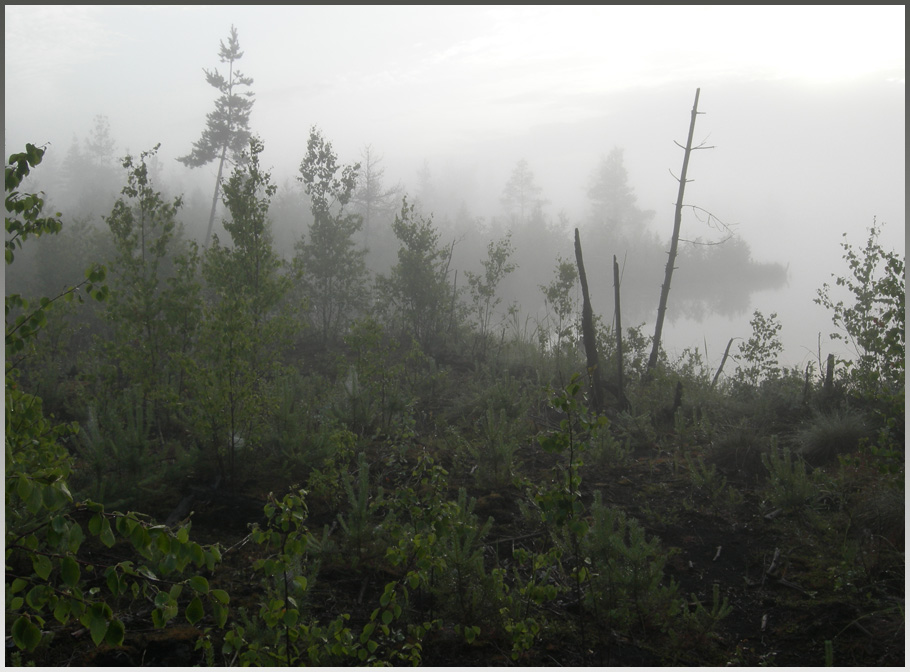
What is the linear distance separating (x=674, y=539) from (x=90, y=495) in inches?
175

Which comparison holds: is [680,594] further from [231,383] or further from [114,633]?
[231,383]

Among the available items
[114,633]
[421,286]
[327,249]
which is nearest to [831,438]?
[114,633]

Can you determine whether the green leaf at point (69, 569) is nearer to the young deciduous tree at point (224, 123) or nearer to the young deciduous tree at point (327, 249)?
the young deciduous tree at point (327, 249)

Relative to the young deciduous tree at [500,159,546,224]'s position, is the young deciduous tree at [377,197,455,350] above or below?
below

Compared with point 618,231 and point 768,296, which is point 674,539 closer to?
point 768,296

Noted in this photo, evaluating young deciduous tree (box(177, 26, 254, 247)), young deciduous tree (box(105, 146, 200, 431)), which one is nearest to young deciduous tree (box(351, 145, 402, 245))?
young deciduous tree (box(177, 26, 254, 247))

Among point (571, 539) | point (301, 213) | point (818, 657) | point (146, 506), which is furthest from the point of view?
point (301, 213)

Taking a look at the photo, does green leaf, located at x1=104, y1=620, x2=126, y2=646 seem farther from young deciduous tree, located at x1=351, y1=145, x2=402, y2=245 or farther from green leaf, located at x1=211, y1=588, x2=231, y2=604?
young deciduous tree, located at x1=351, y1=145, x2=402, y2=245

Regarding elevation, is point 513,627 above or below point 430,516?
below

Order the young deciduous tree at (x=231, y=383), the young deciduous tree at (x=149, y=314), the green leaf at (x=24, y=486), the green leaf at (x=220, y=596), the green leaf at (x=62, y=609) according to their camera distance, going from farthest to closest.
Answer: the young deciduous tree at (x=149, y=314) < the young deciduous tree at (x=231, y=383) < the green leaf at (x=220, y=596) < the green leaf at (x=62, y=609) < the green leaf at (x=24, y=486)

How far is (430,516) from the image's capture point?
9.71ft

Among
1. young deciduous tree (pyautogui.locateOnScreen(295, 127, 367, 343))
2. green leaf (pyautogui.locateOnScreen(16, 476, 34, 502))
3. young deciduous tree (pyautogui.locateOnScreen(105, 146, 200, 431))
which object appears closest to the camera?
green leaf (pyautogui.locateOnScreen(16, 476, 34, 502))

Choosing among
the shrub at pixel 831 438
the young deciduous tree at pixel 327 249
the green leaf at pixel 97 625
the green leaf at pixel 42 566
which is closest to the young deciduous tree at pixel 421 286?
the young deciduous tree at pixel 327 249

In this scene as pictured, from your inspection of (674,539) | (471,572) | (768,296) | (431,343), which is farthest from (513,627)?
(768,296)
